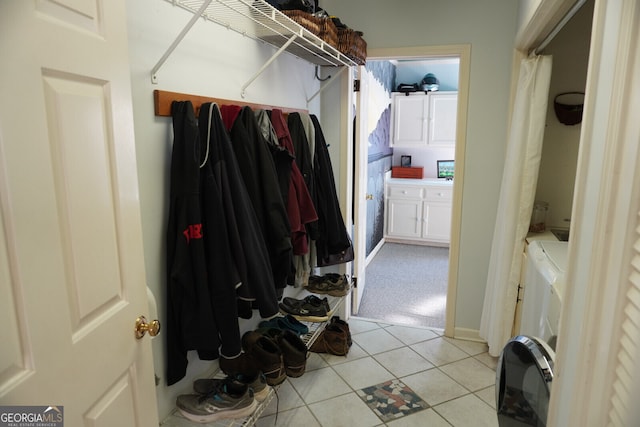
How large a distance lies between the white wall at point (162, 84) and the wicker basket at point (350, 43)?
26.4 inches

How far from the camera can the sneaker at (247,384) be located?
169cm

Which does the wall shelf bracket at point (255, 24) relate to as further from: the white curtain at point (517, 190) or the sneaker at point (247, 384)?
the sneaker at point (247, 384)

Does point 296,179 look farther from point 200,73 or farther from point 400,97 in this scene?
point 400,97

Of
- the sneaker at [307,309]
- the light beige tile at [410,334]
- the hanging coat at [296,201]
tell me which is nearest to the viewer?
the hanging coat at [296,201]

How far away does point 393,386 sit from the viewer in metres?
2.33

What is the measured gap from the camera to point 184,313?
59.4 inches

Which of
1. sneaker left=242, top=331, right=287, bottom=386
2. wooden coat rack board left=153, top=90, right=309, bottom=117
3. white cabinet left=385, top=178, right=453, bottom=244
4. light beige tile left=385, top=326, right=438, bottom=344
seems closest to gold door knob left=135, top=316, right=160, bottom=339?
wooden coat rack board left=153, top=90, right=309, bottom=117

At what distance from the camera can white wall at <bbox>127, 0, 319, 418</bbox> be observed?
139cm

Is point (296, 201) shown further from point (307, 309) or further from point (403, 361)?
point (403, 361)

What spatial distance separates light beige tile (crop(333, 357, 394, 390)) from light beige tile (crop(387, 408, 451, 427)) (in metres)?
0.32

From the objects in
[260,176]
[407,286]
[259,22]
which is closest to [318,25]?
[259,22]

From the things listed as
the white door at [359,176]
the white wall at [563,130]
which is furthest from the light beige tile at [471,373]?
the white wall at [563,130]

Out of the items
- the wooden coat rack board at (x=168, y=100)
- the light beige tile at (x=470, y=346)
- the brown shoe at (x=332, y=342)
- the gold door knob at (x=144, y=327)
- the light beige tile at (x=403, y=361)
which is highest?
the wooden coat rack board at (x=168, y=100)

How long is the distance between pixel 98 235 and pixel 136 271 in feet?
0.63
